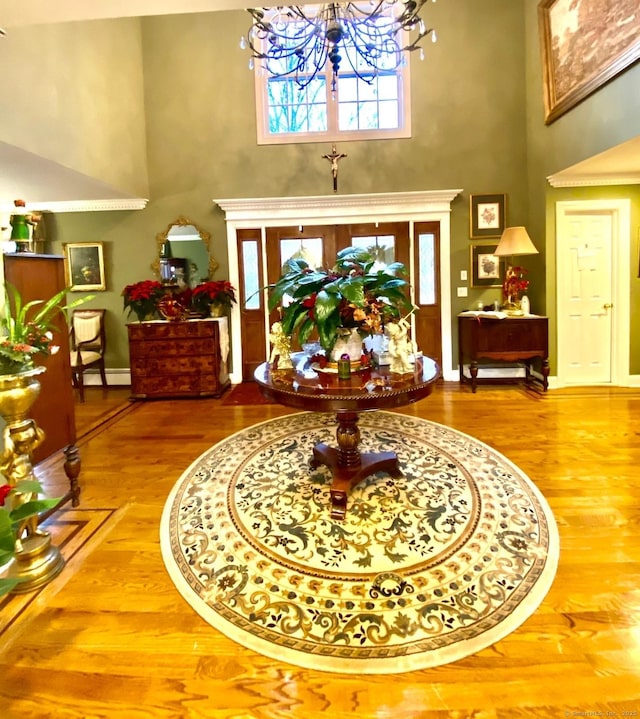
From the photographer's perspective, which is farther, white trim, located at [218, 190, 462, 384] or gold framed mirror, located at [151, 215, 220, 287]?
gold framed mirror, located at [151, 215, 220, 287]

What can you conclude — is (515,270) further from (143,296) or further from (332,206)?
(143,296)

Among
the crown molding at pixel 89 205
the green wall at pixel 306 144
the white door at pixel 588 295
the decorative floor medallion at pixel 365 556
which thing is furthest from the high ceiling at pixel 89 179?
the decorative floor medallion at pixel 365 556

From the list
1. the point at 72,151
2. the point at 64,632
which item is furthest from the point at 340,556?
the point at 72,151

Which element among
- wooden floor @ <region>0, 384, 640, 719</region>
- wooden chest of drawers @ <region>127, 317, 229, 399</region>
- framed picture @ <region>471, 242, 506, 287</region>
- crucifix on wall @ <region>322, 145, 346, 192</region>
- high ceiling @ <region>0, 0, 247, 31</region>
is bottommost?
wooden floor @ <region>0, 384, 640, 719</region>

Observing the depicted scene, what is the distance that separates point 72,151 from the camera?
3908mm

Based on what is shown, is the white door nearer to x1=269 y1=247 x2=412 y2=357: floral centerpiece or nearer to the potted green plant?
x1=269 y1=247 x2=412 y2=357: floral centerpiece

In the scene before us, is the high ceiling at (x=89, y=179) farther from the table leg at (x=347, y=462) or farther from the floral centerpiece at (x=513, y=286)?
the table leg at (x=347, y=462)

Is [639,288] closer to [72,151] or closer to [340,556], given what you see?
[340,556]

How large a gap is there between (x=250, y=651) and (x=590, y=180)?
546 cm

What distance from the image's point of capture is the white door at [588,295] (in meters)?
4.96

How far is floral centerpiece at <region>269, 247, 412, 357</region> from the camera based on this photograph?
2324 millimetres

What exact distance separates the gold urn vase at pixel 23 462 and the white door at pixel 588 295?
5174 millimetres

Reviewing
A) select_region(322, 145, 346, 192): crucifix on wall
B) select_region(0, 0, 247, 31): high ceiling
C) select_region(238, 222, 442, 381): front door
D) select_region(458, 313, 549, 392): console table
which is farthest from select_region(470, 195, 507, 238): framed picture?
select_region(0, 0, 247, 31): high ceiling

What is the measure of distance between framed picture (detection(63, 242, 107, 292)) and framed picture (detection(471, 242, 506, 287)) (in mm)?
4828
